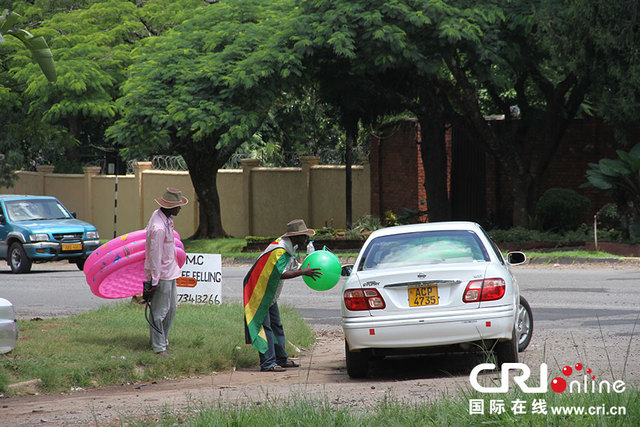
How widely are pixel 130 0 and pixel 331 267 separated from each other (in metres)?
26.4

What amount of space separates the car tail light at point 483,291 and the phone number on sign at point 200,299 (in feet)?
18.3

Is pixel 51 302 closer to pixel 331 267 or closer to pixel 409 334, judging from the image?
pixel 331 267

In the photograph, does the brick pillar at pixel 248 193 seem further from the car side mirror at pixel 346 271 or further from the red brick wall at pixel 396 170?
the car side mirror at pixel 346 271

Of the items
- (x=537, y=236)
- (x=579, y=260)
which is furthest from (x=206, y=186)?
(x=579, y=260)

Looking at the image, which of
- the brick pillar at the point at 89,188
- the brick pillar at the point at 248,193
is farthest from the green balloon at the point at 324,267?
the brick pillar at the point at 89,188

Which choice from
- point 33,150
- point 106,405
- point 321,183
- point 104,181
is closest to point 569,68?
point 321,183

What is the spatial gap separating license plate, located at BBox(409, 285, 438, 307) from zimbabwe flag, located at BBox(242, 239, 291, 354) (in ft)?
5.51

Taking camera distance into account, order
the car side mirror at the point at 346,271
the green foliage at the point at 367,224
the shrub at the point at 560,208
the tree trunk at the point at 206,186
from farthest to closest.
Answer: the tree trunk at the point at 206,186
the green foliage at the point at 367,224
the shrub at the point at 560,208
the car side mirror at the point at 346,271

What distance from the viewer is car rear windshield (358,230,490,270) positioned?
9.30m

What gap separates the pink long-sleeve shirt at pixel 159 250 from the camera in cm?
1020

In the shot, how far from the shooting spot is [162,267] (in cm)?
1028

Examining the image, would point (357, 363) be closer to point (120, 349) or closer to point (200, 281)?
point (120, 349)

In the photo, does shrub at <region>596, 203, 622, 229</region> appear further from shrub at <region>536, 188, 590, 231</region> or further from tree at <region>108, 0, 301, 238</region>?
tree at <region>108, 0, 301, 238</region>

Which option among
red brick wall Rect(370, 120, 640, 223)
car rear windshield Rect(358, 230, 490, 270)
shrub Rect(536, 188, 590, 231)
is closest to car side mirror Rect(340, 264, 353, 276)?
car rear windshield Rect(358, 230, 490, 270)
